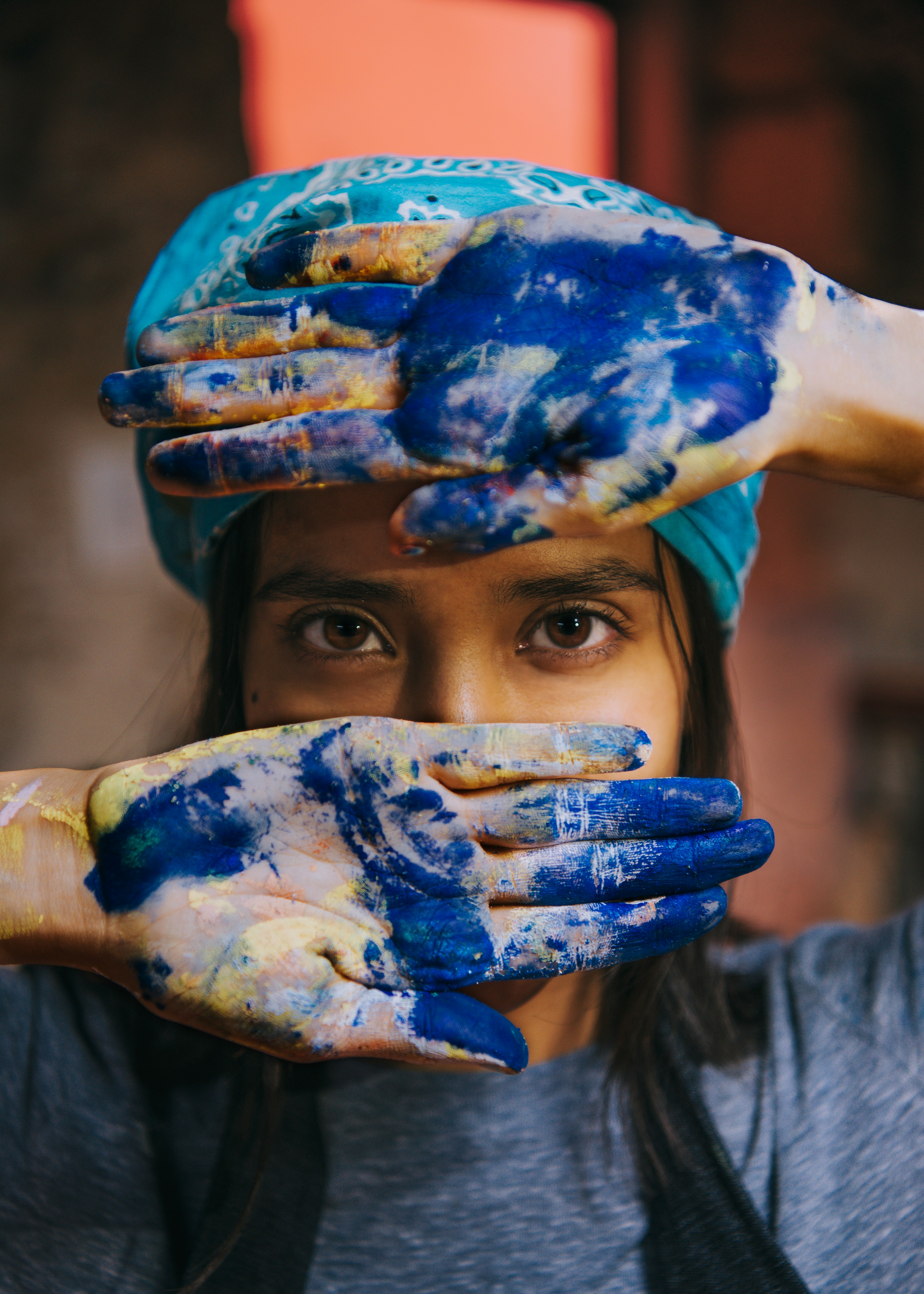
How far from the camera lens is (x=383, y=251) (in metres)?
0.69

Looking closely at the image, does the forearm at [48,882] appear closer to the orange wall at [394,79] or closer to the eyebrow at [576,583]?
the eyebrow at [576,583]

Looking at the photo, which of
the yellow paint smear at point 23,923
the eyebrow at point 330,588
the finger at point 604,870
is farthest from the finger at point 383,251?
the yellow paint smear at point 23,923

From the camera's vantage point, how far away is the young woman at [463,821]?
665 mm

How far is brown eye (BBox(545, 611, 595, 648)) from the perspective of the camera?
2.82ft

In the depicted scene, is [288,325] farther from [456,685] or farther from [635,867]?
[635,867]

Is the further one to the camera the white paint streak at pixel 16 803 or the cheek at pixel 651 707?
the cheek at pixel 651 707

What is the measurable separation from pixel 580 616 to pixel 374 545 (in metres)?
0.22

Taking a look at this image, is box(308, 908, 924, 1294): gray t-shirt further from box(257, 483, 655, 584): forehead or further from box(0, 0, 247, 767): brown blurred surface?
box(0, 0, 247, 767): brown blurred surface

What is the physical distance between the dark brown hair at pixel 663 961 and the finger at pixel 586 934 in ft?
0.94

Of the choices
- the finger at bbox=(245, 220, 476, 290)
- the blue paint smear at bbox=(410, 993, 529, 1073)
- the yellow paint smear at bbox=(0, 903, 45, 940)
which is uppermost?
the finger at bbox=(245, 220, 476, 290)

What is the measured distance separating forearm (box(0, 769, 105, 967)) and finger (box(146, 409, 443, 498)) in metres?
0.29

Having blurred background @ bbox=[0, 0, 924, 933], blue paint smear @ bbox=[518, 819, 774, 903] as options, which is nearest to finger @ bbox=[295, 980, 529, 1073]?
blue paint smear @ bbox=[518, 819, 774, 903]

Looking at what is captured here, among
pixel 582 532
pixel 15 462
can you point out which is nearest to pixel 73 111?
pixel 15 462

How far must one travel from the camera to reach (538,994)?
38.2 inches
